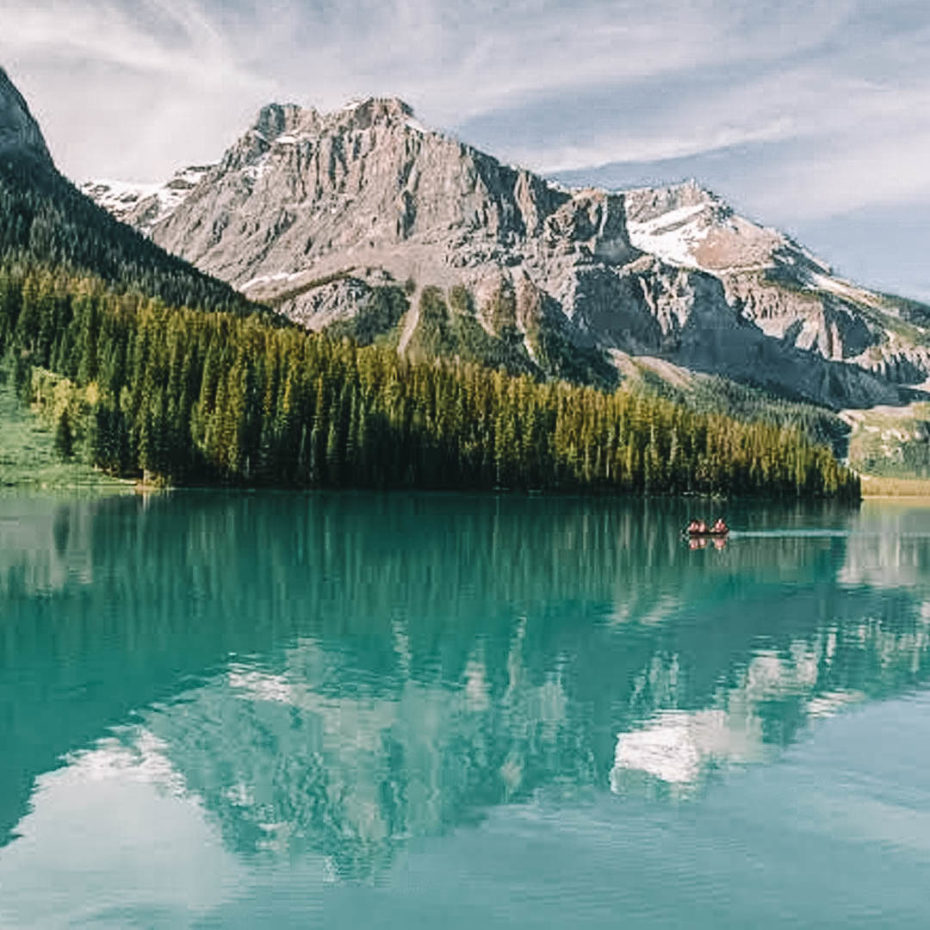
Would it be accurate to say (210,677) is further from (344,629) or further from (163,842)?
(163,842)

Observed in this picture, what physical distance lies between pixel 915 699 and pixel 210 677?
26.5 m

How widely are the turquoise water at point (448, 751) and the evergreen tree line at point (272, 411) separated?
86.4 m

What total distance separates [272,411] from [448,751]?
440ft

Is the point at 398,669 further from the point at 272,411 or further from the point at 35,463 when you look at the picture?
the point at 272,411

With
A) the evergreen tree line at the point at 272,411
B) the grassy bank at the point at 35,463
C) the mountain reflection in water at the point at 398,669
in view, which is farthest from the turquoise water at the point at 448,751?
the evergreen tree line at the point at 272,411

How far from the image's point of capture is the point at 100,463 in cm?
14962

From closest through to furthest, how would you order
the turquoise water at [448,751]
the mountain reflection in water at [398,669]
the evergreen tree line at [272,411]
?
the turquoise water at [448,751]
the mountain reflection in water at [398,669]
the evergreen tree line at [272,411]

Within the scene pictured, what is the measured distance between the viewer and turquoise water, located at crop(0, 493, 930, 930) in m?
21.5

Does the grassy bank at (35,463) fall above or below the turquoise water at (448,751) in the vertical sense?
above

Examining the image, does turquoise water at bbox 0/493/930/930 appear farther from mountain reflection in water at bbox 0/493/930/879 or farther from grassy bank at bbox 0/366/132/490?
grassy bank at bbox 0/366/132/490

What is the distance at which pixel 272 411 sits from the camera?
528 feet

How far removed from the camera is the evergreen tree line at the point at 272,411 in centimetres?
15425

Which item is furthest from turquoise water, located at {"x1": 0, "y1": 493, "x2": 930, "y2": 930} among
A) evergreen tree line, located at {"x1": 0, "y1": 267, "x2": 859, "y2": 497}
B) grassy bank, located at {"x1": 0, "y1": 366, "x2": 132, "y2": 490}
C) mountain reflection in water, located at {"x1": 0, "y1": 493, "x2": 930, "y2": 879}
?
evergreen tree line, located at {"x1": 0, "y1": 267, "x2": 859, "y2": 497}

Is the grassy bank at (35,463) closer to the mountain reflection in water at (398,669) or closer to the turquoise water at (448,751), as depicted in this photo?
the mountain reflection in water at (398,669)
